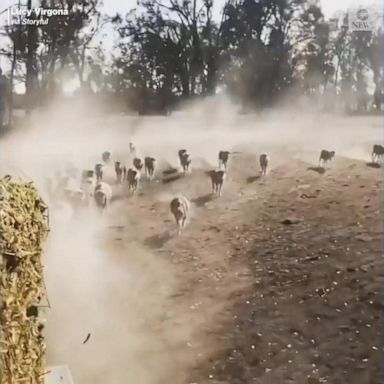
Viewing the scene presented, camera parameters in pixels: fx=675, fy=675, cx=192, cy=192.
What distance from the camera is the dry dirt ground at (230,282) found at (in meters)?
1.52

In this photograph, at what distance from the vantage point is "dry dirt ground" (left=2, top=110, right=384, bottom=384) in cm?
152

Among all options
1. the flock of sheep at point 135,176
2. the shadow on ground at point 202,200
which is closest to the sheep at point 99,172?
the flock of sheep at point 135,176

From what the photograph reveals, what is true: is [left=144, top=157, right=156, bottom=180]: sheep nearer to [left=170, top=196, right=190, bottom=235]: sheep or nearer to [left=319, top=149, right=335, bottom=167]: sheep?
[left=170, top=196, right=190, bottom=235]: sheep

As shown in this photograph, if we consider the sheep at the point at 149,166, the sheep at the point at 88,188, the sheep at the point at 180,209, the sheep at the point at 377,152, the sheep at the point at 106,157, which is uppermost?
the sheep at the point at 377,152

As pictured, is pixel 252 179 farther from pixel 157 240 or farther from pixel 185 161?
pixel 157 240

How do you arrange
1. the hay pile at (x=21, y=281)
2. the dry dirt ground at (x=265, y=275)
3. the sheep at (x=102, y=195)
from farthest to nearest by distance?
1. the sheep at (x=102, y=195)
2. the dry dirt ground at (x=265, y=275)
3. the hay pile at (x=21, y=281)

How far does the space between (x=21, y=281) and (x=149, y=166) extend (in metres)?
0.42

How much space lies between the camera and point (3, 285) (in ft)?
4.53

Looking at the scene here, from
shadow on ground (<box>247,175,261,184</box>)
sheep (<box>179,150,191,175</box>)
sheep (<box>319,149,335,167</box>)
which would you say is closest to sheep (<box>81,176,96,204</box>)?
sheep (<box>179,150,191,175</box>)

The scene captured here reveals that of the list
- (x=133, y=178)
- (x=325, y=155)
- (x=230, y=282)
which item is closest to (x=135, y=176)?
(x=133, y=178)

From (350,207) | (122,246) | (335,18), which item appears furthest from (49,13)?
(350,207)

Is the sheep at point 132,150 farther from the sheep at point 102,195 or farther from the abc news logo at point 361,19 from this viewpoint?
the abc news logo at point 361,19

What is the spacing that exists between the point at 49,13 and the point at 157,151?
0.41 m

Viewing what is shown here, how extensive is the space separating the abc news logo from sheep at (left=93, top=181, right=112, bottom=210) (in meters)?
0.69
